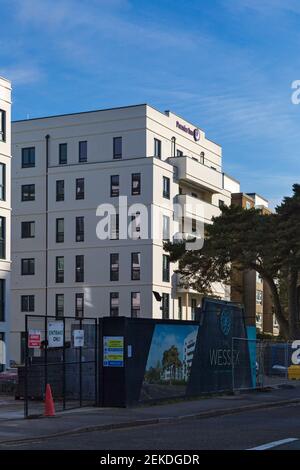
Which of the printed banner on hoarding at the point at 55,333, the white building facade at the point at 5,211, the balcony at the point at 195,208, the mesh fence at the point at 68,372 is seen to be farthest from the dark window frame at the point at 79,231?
the printed banner on hoarding at the point at 55,333

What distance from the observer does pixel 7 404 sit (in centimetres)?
2292

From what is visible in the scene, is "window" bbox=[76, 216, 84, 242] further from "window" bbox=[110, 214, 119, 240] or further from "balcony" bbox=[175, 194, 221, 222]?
"balcony" bbox=[175, 194, 221, 222]

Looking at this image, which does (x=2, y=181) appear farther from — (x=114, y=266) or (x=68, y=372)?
(x=68, y=372)

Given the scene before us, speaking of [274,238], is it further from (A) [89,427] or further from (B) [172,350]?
(A) [89,427]

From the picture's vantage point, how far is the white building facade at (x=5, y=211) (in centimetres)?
4381

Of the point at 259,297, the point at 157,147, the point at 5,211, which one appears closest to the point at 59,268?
the point at 157,147

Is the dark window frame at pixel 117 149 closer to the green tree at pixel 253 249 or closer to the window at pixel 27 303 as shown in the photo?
the green tree at pixel 253 249

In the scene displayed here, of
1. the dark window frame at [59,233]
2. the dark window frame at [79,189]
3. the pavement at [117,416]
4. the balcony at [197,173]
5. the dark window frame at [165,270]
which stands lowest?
the pavement at [117,416]

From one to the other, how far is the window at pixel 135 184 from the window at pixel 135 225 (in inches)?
66.0

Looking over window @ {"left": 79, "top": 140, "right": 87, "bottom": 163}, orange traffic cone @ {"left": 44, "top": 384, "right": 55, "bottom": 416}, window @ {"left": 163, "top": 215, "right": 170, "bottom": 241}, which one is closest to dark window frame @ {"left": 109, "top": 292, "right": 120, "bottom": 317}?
window @ {"left": 163, "top": 215, "right": 170, "bottom": 241}

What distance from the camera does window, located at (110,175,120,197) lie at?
6211cm

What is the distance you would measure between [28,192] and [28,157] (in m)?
2.98
